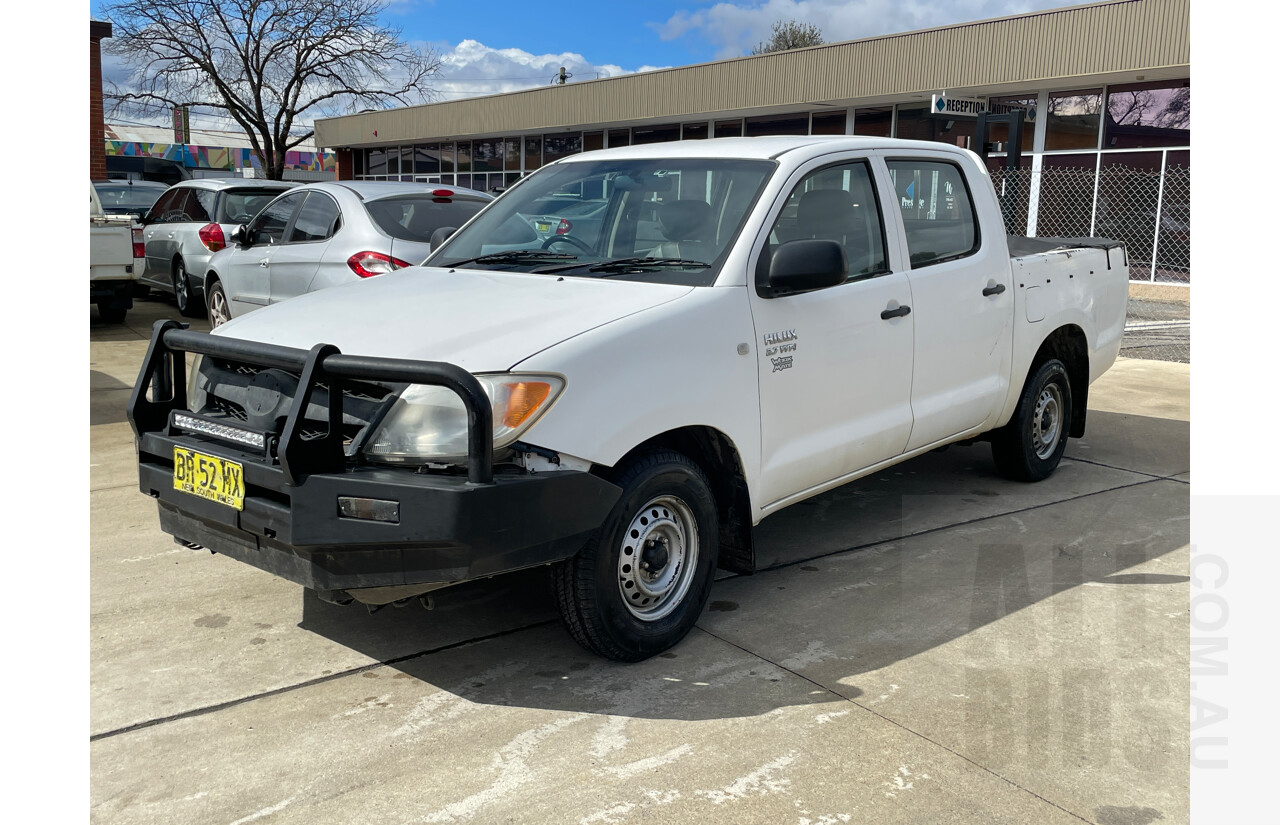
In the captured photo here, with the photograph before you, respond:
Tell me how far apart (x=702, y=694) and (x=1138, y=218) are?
1666cm

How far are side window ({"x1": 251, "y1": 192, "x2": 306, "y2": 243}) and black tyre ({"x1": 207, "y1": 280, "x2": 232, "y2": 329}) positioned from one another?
959 millimetres

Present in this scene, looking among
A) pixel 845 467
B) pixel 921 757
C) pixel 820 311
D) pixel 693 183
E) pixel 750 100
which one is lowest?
pixel 921 757

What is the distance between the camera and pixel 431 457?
10.9 ft

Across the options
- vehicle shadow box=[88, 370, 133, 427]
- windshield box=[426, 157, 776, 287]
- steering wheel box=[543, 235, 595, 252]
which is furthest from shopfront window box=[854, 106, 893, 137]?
steering wheel box=[543, 235, 595, 252]

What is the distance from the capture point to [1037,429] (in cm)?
640

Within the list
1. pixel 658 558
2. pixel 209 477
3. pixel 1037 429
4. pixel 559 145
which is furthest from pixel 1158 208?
pixel 559 145

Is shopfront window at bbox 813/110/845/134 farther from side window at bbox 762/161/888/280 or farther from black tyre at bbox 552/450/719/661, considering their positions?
black tyre at bbox 552/450/719/661

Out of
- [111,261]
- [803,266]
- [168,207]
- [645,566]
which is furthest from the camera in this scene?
[168,207]

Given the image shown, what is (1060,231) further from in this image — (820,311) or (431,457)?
(431,457)

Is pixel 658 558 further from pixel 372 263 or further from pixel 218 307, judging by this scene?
pixel 218 307

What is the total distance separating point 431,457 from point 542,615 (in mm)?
1279

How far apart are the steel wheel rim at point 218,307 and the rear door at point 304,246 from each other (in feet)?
5.33

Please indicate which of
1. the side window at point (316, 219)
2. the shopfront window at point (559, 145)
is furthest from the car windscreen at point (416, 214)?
the shopfront window at point (559, 145)

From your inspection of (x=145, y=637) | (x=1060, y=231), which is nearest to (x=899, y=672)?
(x=145, y=637)
